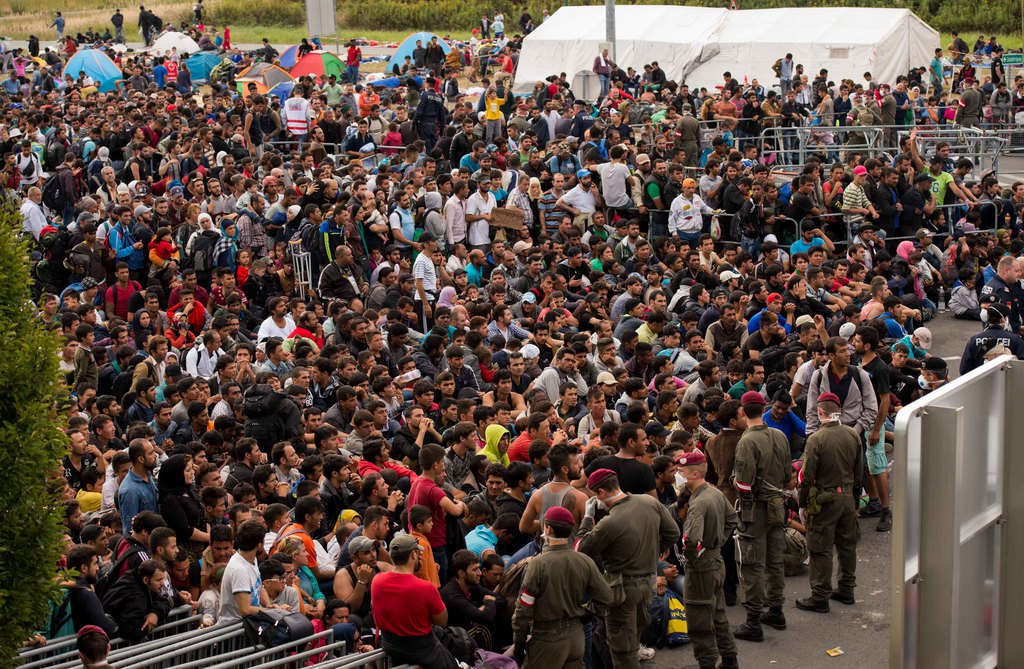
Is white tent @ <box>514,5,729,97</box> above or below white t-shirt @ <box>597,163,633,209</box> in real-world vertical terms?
above

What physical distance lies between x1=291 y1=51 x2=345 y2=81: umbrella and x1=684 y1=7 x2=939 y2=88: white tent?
1048 cm

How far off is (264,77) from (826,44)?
15.2 m

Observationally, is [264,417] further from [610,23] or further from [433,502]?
[610,23]

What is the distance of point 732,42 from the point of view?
3650 cm

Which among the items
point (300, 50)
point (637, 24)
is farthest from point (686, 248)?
point (300, 50)

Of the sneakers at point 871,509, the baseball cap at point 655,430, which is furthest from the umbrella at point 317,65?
the baseball cap at point 655,430

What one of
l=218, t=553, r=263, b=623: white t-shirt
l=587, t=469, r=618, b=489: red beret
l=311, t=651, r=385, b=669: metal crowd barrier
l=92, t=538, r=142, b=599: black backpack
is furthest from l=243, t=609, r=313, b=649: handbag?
l=587, t=469, r=618, b=489: red beret

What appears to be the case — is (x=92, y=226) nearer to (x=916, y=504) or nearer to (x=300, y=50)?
(x=916, y=504)

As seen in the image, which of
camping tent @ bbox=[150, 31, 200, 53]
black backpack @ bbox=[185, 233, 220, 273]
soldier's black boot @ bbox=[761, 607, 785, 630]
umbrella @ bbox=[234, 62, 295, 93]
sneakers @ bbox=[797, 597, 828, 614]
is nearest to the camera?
soldier's black boot @ bbox=[761, 607, 785, 630]

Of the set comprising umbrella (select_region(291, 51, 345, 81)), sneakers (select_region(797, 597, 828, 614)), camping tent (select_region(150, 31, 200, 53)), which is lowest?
sneakers (select_region(797, 597, 828, 614))

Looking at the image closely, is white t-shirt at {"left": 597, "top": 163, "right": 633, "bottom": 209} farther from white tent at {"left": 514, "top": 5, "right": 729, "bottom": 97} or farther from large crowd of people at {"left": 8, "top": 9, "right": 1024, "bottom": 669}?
white tent at {"left": 514, "top": 5, "right": 729, "bottom": 97}

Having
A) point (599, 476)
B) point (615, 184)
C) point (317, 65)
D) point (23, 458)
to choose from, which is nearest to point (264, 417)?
point (599, 476)

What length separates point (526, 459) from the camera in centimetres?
1083

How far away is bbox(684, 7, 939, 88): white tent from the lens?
3494 centimetres
